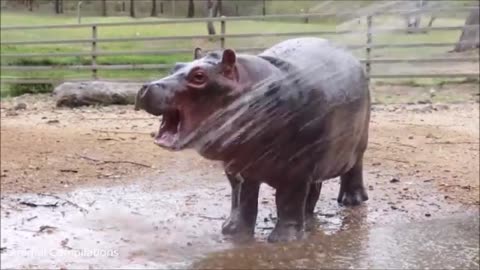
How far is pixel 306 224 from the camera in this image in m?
3.37

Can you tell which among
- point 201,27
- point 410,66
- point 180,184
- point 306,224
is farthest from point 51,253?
point 410,66

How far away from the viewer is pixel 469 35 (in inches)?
263

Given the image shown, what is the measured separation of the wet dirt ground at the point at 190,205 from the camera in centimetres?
292

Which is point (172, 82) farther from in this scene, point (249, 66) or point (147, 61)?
point (147, 61)

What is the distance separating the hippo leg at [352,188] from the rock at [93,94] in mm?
3948

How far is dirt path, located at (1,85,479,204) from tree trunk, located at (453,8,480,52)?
53cm

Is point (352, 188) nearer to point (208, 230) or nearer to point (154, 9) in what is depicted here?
point (208, 230)

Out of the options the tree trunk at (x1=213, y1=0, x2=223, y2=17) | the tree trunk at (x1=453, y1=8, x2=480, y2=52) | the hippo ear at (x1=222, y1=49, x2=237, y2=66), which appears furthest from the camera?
the tree trunk at (x1=453, y1=8, x2=480, y2=52)

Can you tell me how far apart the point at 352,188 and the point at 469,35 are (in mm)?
3308

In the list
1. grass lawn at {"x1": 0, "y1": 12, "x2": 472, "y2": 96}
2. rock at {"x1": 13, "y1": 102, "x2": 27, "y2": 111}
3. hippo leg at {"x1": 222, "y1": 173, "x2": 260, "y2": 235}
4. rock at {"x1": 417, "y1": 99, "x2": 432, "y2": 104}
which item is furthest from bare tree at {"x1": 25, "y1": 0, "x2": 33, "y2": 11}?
rock at {"x1": 417, "y1": 99, "x2": 432, "y2": 104}

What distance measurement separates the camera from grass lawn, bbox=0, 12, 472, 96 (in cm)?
375

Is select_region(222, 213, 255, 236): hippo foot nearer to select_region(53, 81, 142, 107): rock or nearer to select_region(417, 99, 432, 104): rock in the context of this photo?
select_region(53, 81, 142, 107): rock

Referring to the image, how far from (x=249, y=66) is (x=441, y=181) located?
191 cm

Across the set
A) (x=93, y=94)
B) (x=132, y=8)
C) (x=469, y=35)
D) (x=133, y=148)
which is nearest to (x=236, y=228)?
(x=132, y=8)
